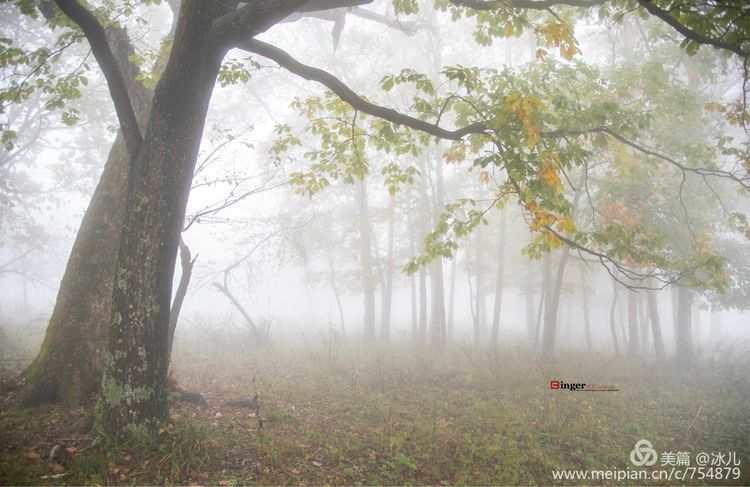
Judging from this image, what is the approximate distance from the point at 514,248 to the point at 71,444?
27.4 m

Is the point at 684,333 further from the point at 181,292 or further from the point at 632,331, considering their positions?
the point at 181,292

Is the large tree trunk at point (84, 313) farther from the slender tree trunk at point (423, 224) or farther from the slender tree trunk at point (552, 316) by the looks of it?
the slender tree trunk at point (423, 224)

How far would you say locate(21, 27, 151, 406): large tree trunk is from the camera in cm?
576

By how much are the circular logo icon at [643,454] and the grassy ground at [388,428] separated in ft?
0.46

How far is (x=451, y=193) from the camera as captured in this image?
76.8 ft

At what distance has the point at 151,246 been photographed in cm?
456

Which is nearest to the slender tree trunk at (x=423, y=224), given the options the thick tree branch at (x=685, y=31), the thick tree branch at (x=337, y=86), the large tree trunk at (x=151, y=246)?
the thick tree branch at (x=337, y=86)

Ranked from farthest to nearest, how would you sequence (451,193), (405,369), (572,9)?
(451,193), (405,369), (572,9)

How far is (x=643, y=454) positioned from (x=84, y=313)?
9.31 metres

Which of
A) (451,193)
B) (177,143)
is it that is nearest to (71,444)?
(177,143)

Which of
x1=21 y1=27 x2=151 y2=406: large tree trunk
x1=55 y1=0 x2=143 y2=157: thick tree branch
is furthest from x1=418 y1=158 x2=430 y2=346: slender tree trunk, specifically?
x1=55 y1=0 x2=143 y2=157: thick tree branch

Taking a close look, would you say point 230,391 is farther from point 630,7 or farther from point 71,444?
point 630,7

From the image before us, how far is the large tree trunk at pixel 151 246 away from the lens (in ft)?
14.8

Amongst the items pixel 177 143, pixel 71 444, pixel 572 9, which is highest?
pixel 572 9
